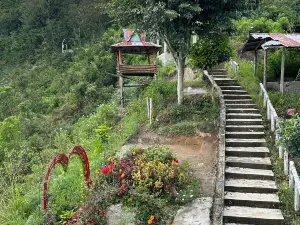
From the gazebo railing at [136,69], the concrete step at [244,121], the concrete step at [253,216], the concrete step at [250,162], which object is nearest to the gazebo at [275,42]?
the concrete step at [244,121]

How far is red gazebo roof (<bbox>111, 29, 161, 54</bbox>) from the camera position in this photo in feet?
58.8

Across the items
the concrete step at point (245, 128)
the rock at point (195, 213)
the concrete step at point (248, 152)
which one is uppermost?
the concrete step at point (245, 128)

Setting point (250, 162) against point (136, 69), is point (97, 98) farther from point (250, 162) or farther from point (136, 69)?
point (250, 162)

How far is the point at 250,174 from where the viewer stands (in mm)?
9094

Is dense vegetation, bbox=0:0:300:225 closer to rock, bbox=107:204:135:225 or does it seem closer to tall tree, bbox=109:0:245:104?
tall tree, bbox=109:0:245:104

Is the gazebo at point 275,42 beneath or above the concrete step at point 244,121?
above

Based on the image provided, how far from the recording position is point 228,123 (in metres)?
12.0

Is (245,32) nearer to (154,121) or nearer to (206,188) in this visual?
(154,121)

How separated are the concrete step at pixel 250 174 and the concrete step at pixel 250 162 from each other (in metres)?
0.18

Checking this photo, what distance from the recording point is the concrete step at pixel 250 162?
9469 mm

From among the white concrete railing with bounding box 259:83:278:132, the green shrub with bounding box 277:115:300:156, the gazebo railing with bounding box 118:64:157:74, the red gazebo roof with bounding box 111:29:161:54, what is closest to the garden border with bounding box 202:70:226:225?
the white concrete railing with bounding box 259:83:278:132

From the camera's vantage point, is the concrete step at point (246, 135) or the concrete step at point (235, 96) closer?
the concrete step at point (246, 135)

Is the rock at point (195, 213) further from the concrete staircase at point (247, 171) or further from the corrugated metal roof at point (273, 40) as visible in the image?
the corrugated metal roof at point (273, 40)

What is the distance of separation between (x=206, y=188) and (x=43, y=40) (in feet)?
125
